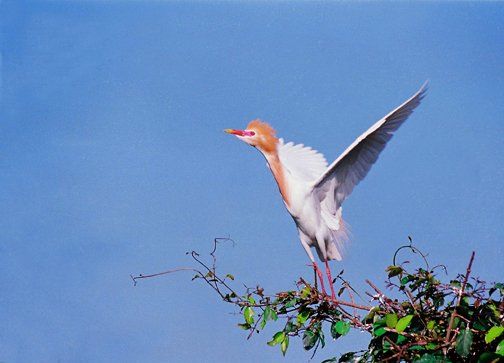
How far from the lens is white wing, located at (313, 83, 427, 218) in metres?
3.64

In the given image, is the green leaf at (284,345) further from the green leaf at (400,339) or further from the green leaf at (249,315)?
the green leaf at (400,339)

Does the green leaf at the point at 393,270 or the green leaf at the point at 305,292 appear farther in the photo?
the green leaf at the point at 305,292

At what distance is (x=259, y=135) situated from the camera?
3961 mm

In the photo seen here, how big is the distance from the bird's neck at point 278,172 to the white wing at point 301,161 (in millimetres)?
41

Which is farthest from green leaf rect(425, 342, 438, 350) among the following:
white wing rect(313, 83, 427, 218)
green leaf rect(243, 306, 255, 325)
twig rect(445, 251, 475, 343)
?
white wing rect(313, 83, 427, 218)

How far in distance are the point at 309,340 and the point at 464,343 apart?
0.79 m

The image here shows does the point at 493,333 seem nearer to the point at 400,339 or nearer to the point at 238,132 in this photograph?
the point at 400,339

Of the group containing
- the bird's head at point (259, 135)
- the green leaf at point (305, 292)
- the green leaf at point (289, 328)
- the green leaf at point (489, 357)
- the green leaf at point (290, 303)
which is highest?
the bird's head at point (259, 135)

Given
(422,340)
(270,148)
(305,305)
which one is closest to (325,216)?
(270,148)

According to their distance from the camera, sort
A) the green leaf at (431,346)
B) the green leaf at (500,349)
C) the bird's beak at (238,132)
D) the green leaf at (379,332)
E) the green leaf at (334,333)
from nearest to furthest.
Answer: the green leaf at (500,349), the green leaf at (431,346), the green leaf at (379,332), the green leaf at (334,333), the bird's beak at (238,132)

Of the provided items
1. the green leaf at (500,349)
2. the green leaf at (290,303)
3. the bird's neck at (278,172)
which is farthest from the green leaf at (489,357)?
the bird's neck at (278,172)

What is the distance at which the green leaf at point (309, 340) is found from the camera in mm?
2678

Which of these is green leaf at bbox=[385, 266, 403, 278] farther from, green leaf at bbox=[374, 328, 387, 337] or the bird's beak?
the bird's beak

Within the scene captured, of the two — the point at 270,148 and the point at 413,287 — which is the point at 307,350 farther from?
the point at 270,148
